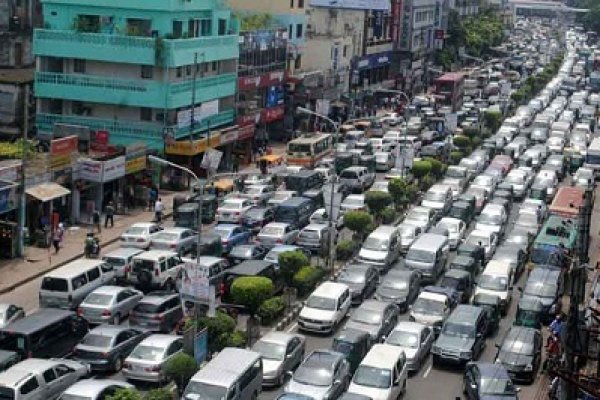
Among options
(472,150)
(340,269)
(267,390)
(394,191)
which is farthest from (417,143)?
(267,390)

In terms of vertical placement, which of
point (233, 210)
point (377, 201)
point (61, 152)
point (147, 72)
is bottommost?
point (233, 210)

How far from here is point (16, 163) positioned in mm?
39156

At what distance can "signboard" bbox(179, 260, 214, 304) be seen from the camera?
26812 mm

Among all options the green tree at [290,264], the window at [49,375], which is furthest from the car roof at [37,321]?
the green tree at [290,264]

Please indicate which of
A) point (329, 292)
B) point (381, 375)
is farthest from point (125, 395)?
point (329, 292)

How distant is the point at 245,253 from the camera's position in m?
36.8

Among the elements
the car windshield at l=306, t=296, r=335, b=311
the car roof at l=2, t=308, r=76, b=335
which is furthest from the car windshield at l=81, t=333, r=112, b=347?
the car windshield at l=306, t=296, r=335, b=311

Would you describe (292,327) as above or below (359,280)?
below

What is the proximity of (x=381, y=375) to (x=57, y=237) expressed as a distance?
17.4 metres

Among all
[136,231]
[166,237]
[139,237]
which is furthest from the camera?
[136,231]

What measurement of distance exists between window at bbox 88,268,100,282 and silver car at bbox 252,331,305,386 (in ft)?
21.9

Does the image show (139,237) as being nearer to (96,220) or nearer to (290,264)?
(96,220)

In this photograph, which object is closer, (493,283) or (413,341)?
(413,341)

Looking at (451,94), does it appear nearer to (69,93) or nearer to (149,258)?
(69,93)
